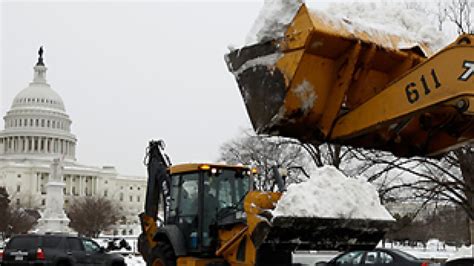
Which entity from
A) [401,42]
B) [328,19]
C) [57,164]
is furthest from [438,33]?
[57,164]

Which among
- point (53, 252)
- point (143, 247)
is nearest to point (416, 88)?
point (143, 247)

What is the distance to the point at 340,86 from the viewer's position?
18.5 feet

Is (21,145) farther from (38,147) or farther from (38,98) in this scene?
(38,98)

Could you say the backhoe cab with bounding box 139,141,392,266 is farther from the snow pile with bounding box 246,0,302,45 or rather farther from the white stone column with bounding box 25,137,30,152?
the white stone column with bounding box 25,137,30,152

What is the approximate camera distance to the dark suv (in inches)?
700

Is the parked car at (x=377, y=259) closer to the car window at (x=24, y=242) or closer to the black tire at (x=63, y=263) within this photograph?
the black tire at (x=63, y=263)

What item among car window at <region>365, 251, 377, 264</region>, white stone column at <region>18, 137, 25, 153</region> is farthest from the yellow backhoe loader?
white stone column at <region>18, 137, 25, 153</region>

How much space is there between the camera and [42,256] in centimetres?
1764

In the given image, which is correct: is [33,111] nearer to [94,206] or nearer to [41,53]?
[41,53]

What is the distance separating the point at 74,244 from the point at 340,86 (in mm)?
14289

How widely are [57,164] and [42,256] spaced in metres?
47.6

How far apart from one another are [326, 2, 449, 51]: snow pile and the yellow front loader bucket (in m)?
0.25

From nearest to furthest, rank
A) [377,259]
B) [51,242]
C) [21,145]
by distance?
[377,259] → [51,242] → [21,145]

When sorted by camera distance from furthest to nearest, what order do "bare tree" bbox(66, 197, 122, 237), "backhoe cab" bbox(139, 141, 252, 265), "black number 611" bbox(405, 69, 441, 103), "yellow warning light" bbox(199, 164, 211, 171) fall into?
"bare tree" bbox(66, 197, 122, 237) → "yellow warning light" bbox(199, 164, 211, 171) → "backhoe cab" bbox(139, 141, 252, 265) → "black number 611" bbox(405, 69, 441, 103)
